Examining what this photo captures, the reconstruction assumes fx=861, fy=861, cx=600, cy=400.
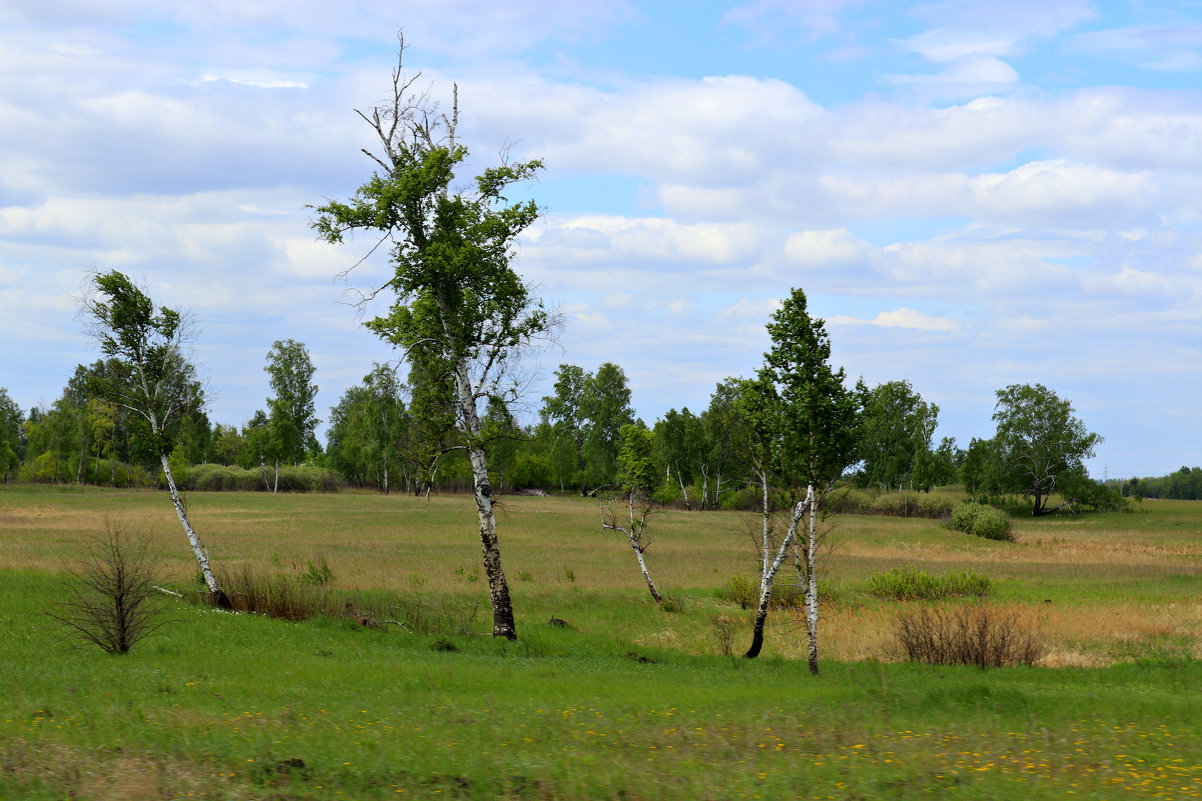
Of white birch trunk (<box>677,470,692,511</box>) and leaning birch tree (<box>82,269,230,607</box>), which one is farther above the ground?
leaning birch tree (<box>82,269,230,607</box>)

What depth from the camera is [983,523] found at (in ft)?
208

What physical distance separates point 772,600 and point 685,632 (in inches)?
284

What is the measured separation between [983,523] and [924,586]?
3090 centimetres

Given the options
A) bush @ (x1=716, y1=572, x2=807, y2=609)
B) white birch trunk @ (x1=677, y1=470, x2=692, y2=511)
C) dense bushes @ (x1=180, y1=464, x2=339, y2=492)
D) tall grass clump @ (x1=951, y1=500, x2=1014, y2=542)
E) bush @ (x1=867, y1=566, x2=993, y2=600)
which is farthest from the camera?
dense bushes @ (x1=180, y1=464, x2=339, y2=492)

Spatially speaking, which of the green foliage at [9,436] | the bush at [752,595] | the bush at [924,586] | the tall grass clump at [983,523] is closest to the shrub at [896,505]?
the tall grass clump at [983,523]

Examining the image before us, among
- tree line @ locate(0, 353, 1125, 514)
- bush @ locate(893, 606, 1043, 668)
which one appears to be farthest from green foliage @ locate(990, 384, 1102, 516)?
bush @ locate(893, 606, 1043, 668)

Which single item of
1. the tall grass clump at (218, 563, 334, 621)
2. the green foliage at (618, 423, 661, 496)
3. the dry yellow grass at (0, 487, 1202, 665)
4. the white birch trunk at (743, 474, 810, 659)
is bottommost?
the dry yellow grass at (0, 487, 1202, 665)

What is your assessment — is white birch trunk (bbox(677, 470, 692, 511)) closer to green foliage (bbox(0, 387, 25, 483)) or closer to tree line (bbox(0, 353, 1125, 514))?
tree line (bbox(0, 353, 1125, 514))

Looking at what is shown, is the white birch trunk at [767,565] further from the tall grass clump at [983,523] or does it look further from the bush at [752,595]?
the tall grass clump at [983,523]

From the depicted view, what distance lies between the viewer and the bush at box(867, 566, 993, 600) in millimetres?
36000

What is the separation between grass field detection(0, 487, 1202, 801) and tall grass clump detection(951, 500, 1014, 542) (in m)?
24.1

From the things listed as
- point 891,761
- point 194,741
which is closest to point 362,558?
point 194,741

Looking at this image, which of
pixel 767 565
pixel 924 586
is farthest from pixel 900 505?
pixel 767 565

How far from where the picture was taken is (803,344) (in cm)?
1969
